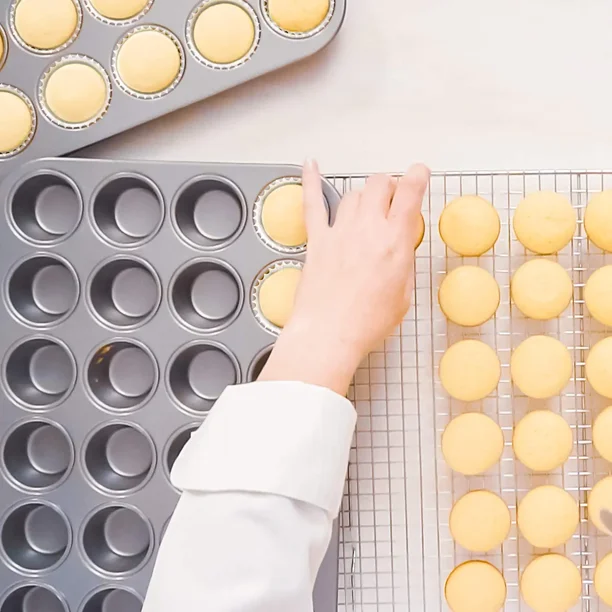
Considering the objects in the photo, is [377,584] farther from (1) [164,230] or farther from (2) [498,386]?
(1) [164,230]

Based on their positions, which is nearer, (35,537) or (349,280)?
(349,280)

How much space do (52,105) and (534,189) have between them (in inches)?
25.6

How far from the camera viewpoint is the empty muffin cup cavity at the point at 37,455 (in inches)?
33.5

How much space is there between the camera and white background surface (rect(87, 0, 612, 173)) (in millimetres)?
932

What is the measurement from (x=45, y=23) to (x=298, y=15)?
13.0 inches

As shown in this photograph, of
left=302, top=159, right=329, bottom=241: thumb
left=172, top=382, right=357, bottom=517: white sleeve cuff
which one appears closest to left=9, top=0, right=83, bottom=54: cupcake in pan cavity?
left=302, top=159, right=329, bottom=241: thumb

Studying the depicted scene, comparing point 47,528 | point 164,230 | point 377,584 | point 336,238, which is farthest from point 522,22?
point 47,528

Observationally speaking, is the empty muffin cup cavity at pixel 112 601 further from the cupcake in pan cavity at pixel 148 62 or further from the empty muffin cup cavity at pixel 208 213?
the cupcake in pan cavity at pixel 148 62

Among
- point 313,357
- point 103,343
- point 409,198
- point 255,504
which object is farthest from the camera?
A: point 103,343

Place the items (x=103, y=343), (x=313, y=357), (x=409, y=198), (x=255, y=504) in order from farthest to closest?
1. (x=103, y=343)
2. (x=409, y=198)
3. (x=313, y=357)
4. (x=255, y=504)

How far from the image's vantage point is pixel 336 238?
725 mm

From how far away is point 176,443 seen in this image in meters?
0.85

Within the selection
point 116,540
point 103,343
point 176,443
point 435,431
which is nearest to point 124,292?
point 103,343

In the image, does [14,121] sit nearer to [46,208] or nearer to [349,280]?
[46,208]
